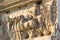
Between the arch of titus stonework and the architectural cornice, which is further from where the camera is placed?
the architectural cornice

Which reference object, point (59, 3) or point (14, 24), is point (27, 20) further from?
point (59, 3)

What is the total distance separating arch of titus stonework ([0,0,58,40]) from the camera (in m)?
3.87

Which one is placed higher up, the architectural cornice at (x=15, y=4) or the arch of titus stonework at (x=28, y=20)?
the architectural cornice at (x=15, y=4)

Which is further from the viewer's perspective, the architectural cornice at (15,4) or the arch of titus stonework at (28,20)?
the architectural cornice at (15,4)

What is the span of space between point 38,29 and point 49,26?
0.87ft

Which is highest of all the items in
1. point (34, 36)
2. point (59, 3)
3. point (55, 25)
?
point (59, 3)

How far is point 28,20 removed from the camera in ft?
14.2

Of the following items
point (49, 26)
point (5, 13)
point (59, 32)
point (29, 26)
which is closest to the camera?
point (59, 32)

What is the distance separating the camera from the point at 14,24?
15.2 feet

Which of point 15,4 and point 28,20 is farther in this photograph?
point 15,4

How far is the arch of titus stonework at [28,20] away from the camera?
3870mm

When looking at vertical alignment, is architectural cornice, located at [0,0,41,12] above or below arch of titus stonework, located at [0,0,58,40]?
above

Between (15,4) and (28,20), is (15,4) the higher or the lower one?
the higher one

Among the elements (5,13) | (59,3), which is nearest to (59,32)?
(59,3)
